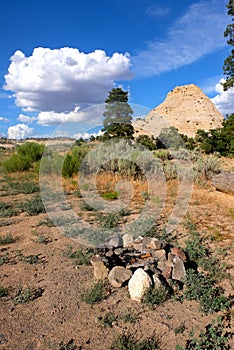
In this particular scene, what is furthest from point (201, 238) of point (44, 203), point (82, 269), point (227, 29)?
point (227, 29)

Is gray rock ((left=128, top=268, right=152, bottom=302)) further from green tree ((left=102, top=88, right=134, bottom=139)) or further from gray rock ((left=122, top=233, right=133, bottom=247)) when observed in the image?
green tree ((left=102, top=88, right=134, bottom=139))

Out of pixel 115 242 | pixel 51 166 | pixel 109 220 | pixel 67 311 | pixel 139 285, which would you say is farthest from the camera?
pixel 51 166

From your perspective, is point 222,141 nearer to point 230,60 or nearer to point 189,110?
point 230,60

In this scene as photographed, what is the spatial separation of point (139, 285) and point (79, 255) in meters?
0.98

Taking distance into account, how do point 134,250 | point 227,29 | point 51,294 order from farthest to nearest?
point 227,29 < point 134,250 < point 51,294

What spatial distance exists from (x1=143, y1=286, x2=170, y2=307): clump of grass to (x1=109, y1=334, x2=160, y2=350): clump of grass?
363mm

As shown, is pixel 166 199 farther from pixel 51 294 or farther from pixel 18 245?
pixel 51 294

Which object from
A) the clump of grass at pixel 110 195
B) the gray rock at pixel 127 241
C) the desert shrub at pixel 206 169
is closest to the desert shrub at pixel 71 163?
the clump of grass at pixel 110 195

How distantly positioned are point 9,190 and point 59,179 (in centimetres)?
155

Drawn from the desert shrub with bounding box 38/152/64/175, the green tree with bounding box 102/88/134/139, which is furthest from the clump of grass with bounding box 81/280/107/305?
the desert shrub with bounding box 38/152/64/175

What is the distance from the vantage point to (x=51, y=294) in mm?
2432

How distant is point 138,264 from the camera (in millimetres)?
2764


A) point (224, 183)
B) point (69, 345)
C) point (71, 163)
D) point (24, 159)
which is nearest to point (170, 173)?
point (224, 183)

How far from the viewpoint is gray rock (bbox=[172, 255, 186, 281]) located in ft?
8.40
